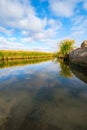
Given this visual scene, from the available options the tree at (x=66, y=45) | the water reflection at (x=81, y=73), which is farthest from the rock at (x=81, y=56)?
the tree at (x=66, y=45)

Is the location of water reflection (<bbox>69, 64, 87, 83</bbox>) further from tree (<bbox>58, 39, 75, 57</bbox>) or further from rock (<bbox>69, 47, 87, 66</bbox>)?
tree (<bbox>58, 39, 75, 57</bbox>)

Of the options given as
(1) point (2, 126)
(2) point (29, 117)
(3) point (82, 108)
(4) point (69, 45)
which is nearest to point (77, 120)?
(3) point (82, 108)

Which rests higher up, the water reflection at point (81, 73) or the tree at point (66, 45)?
the tree at point (66, 45)

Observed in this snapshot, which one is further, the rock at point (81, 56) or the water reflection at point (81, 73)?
the rock at point (81, 56)

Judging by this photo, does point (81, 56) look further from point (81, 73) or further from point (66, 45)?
point (66, 45)

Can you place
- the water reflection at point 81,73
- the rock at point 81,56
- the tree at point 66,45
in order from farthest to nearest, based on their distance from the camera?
the tree at point 66,45 → the rock at point 81,56 → the water reflection at point 81,73

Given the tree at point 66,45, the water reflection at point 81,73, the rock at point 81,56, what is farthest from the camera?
the tree at point 66,45

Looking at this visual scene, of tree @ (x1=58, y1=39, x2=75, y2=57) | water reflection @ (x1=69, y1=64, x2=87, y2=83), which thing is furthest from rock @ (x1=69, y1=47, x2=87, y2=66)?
tree @ (x1=58, y1=39, x2=75, y2=57)

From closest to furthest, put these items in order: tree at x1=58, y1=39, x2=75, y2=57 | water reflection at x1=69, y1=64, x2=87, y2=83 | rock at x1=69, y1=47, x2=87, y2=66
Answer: water reflection at x1=69, y1=64, x2=87, y2=83, rock at x1=69, y1=47, x2=87, y2=66, tree at x1=58, y1=39, x2=75, y2=57

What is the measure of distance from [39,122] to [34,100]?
50.0 inches

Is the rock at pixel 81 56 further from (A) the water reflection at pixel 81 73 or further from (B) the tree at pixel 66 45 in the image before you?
(B) the tree at pixel 66 45

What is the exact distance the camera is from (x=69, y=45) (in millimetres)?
33188

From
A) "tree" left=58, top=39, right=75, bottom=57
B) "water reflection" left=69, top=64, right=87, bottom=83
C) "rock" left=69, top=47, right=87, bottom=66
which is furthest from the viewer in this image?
"tree" left=58, top=39, right=75, bottom=57

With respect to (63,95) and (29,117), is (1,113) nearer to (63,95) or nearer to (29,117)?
(29,117)
